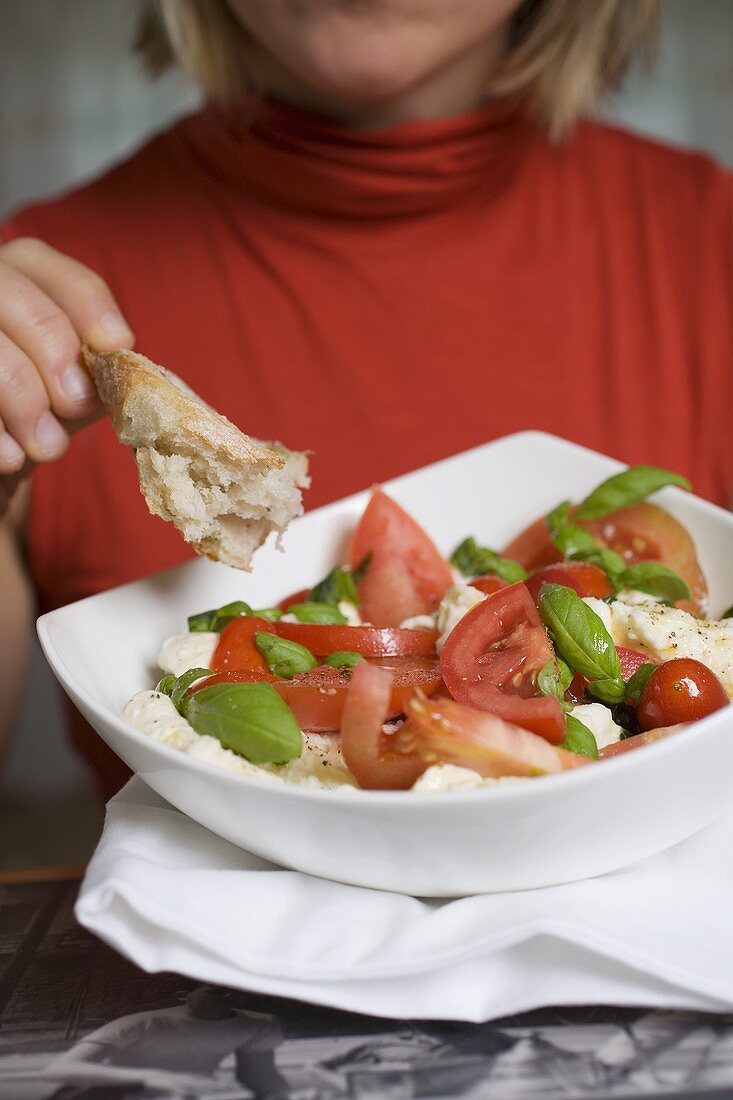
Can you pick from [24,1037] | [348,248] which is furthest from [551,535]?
[348,248]

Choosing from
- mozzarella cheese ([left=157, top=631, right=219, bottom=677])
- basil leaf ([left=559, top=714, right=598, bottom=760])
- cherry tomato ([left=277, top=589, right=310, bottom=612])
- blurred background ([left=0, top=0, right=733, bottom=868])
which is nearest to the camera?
basil leaf ([left=559, top=714, right=598, bottom=760])

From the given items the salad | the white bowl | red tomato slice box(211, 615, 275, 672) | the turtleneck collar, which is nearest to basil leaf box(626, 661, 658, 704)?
the salad

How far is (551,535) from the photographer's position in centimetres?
131

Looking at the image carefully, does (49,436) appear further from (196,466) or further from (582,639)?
(582,639)

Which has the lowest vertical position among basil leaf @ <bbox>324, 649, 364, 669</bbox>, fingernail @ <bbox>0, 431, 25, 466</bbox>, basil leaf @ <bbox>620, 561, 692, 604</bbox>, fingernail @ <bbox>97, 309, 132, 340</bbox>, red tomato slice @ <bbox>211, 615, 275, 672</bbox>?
red tomato slice @ <bbox>211, 615, 275, 672</bbox>

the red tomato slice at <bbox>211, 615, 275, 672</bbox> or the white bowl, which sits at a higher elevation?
the white bowl

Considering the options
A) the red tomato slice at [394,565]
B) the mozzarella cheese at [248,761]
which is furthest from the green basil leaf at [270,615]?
the mozzarella cheese at [248,761]

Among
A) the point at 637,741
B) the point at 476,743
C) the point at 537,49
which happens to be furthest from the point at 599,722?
the point at 537,49

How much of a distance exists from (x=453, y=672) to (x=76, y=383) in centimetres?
58

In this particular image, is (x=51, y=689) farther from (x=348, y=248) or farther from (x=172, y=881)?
(x=172, y=881)

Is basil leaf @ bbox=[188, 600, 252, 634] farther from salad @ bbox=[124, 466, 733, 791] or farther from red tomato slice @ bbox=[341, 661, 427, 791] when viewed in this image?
red tomato slice @ bbox=[341, 661, 427, 791]

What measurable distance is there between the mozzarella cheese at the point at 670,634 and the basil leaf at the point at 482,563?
17cm

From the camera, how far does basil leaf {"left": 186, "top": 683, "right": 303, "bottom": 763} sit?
0.85 m

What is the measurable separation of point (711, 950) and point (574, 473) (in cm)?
77
